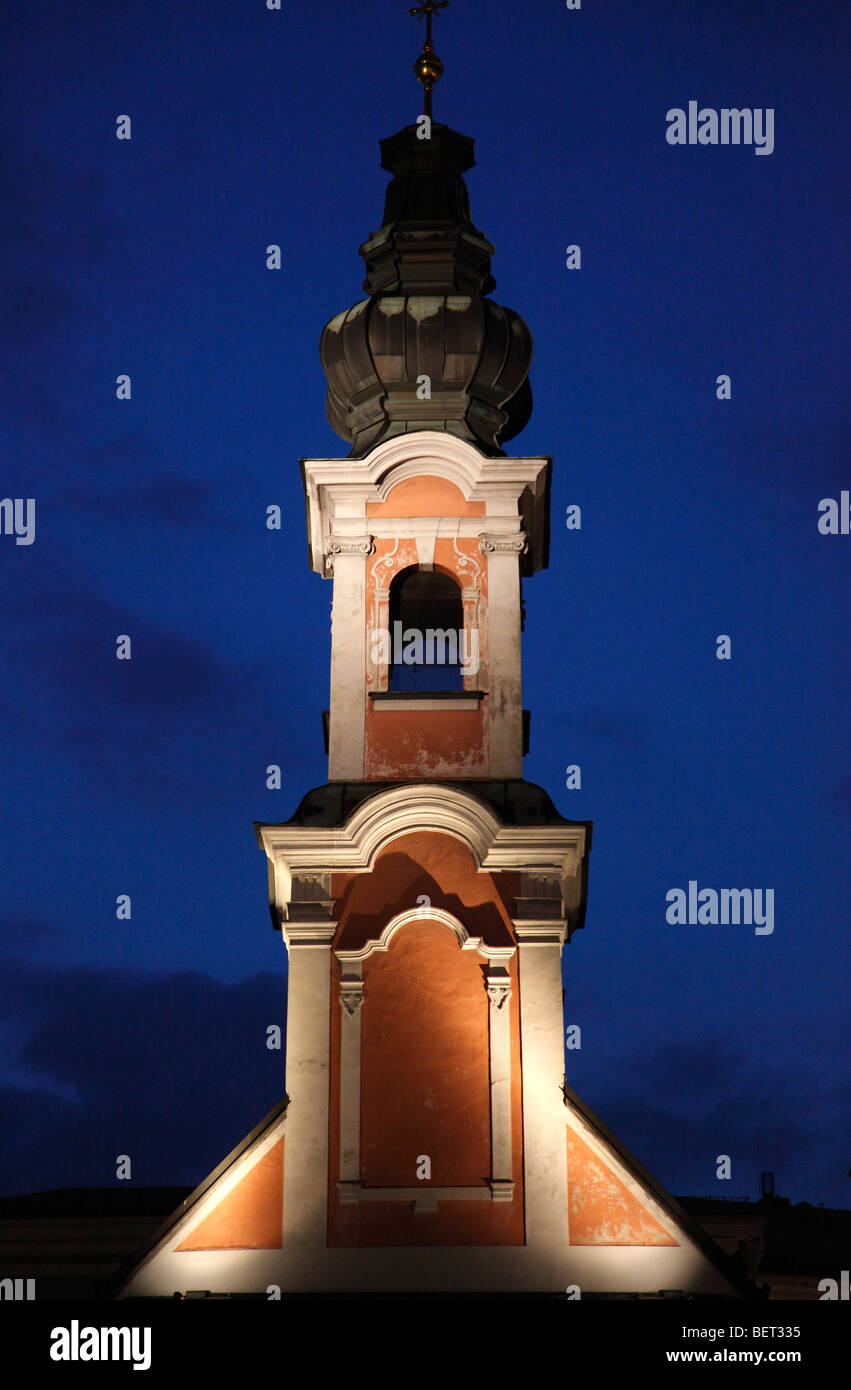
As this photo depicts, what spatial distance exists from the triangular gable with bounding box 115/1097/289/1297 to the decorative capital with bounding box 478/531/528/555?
6363 millimetres

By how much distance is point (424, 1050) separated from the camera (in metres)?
20.7

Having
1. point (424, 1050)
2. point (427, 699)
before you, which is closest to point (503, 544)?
point (427, 699)

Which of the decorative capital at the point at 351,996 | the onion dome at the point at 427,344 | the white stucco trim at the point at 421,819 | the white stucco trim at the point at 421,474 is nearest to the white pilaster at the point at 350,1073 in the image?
the decorative capital at the point at 351,996

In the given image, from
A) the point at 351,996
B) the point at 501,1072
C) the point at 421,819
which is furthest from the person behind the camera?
the point at 421,819

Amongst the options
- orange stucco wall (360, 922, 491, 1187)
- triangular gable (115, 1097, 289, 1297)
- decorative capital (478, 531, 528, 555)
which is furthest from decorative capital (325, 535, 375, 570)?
triangular gable (115, 1097, 289, 1297)

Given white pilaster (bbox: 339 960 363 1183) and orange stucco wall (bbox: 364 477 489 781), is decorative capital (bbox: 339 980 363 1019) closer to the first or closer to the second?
white pilaster (bbox: 339 960 363 1183)

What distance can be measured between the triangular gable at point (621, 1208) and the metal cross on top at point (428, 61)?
13294 millimetres

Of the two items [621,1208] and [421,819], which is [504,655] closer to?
[421,819]

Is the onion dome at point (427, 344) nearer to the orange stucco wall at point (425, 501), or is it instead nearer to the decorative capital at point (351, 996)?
the orange stucco wall at point (425, 501)

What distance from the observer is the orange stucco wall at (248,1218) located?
780 inches

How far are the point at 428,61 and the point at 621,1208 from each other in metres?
14.4
